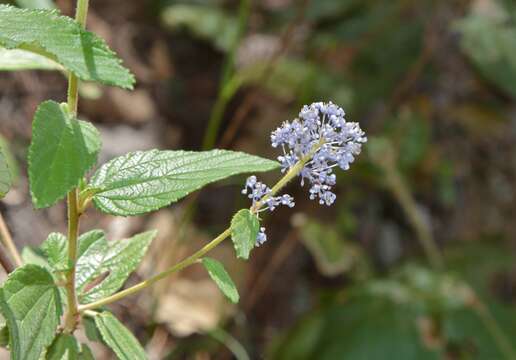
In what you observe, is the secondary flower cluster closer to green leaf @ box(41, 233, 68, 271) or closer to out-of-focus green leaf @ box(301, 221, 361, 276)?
green leaf @ box(41, 233, 68, 271)

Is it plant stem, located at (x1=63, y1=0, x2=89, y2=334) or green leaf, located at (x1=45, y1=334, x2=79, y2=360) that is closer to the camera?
plant stem, located at (x1=63, y1=0, x2=89, y2=334)

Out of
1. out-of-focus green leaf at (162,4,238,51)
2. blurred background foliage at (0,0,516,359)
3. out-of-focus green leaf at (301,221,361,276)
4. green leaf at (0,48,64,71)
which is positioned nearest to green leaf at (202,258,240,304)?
green leaf at (0,48,64,71)

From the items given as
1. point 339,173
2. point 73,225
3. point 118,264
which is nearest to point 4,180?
point 73,225

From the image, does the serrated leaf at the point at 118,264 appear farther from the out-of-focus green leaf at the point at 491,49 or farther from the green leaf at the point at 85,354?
the out-of-focus green leaf at the point at 491,49

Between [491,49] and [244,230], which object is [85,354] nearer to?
[244,230]

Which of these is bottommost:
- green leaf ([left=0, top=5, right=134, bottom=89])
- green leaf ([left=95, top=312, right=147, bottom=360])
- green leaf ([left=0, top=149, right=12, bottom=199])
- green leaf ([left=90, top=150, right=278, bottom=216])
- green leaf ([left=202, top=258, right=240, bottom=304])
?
green leaf ([left=95, top=312, right=147, bottom=360])

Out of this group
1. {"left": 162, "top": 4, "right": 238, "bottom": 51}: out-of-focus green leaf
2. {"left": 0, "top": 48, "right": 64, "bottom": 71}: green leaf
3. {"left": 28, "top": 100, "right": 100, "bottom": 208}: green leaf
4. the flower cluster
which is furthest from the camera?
{"left": 162, "top": 4, "right": 238, "bottom": 51}: out-of-focus green leaf

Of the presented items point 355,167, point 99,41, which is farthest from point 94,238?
point 355,167

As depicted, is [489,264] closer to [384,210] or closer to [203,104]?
[384,210]
